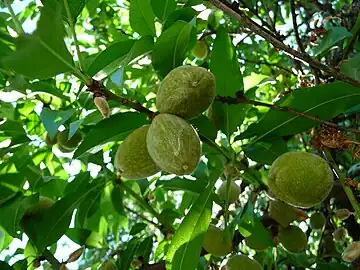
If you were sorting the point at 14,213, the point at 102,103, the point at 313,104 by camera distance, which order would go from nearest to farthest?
the point at 102,103 < the point at 313,104 < the point at 14,213

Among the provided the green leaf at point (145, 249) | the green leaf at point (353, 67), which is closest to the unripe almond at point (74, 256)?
the green leaf at point (145, 249)

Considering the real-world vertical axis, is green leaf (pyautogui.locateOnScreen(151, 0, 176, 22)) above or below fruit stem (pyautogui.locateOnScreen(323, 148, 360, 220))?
above

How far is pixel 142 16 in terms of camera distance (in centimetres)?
161

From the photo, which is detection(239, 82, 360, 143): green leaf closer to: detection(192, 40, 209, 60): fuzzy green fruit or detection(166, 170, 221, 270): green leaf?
detection(166, 170, 221, 270): green leaf

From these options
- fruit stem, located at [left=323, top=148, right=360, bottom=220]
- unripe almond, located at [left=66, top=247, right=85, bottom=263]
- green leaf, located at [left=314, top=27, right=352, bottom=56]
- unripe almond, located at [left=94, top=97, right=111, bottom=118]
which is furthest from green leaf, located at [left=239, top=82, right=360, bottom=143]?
unripe almond, located at [left=66, top=247, right=85, bottom=263]

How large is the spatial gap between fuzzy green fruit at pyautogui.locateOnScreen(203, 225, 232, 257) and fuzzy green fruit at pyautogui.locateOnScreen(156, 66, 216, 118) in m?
0.49

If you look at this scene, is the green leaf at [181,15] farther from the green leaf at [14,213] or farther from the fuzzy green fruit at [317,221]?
the fuzzy green fruit at [317,221]

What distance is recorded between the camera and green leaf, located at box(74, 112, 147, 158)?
1399 mm

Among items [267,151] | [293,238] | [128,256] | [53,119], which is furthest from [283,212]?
[53,119]

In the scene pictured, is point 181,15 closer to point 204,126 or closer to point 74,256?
point 204,126

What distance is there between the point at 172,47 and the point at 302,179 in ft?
1.55

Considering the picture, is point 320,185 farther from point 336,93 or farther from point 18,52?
point 18,52

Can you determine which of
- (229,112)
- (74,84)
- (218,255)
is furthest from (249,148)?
(74,84)

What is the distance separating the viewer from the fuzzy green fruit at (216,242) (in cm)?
163
